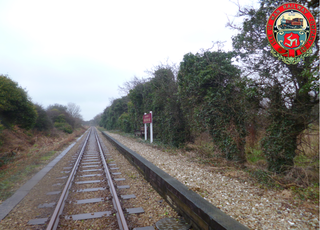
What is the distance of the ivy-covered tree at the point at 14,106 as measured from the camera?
13734 millimetres

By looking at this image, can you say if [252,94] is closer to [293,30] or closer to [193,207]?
[293,30]

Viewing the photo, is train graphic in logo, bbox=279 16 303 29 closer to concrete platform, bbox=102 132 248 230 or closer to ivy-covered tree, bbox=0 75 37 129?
concrete platform, bbox=102 132 248 230

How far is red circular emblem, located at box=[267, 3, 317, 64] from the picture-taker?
4.59 m

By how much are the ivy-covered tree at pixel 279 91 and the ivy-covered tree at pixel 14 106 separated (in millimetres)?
14715

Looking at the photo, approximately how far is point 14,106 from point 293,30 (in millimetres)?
16850

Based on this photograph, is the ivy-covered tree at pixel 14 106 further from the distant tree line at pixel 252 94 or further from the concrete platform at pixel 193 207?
the concrete platform at pixel 193 207

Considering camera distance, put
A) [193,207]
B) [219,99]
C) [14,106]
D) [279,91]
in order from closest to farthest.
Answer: [193,207], [279,91], [219,99], [14,106]

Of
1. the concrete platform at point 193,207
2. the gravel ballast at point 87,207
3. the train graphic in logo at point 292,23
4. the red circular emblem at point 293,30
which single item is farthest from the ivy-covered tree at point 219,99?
the gravel ballast at point 87,207

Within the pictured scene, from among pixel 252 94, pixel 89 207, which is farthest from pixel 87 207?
pixel 252 94

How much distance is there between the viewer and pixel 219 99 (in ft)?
27.1

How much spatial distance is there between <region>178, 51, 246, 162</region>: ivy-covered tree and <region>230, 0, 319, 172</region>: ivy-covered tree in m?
0.93

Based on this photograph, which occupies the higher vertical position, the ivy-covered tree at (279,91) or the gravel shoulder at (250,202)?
the ivy-covered tree at (279,91)

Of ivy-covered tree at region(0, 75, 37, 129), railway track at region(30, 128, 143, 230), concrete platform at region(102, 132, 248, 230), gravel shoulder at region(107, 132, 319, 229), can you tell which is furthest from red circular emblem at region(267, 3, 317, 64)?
ivy-covered tree at region(0, 75, 37, 129)

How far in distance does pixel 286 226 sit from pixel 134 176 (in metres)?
4.96
